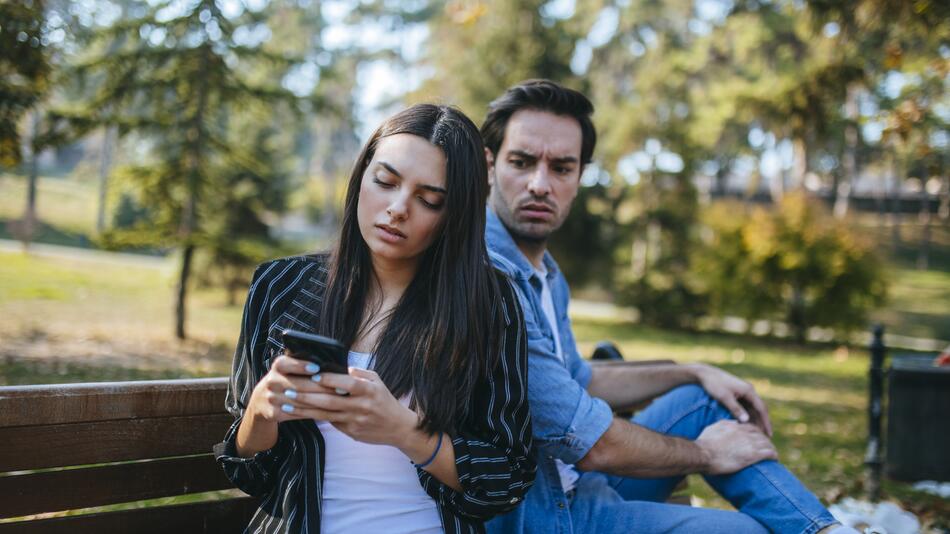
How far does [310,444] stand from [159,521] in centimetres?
63

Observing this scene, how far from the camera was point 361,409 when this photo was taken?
1610 millimetres

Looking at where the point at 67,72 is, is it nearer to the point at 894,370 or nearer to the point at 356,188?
the point at 356,188

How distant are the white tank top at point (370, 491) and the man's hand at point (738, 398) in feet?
4.43

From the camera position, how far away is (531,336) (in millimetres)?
2418

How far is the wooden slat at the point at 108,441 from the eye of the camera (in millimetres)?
1933

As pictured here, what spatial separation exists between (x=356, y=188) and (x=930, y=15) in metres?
5.72

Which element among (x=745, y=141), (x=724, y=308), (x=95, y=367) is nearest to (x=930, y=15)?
(x=95, y=367)

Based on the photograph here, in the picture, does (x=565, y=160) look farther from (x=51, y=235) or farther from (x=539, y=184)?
(x=51, y=235)

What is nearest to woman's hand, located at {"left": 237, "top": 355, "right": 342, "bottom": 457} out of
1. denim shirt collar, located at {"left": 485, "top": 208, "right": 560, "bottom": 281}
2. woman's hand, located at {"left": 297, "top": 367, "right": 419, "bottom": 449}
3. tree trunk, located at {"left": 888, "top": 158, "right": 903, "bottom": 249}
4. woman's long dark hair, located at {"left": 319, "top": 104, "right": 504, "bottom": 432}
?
woman's hand, located at {"left": 297, "top": 367, "right": 419, "bottom": 449}

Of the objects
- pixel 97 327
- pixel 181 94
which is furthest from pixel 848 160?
pixel 97 327

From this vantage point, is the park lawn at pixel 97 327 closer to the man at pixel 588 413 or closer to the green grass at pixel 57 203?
the man at pixel 588 413

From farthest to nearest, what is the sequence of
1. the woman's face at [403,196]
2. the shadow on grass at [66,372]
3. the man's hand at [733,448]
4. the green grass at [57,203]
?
the green grass at [57,203]
the shadow on grass at [66,372]
the man's hand at [733,448]
the woman's face at [403,196]

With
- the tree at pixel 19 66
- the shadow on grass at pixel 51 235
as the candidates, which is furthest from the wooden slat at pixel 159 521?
the shadow on grass at pixel 51 235

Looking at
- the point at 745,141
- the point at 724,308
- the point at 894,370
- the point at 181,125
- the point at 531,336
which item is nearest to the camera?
the point at 531,336
